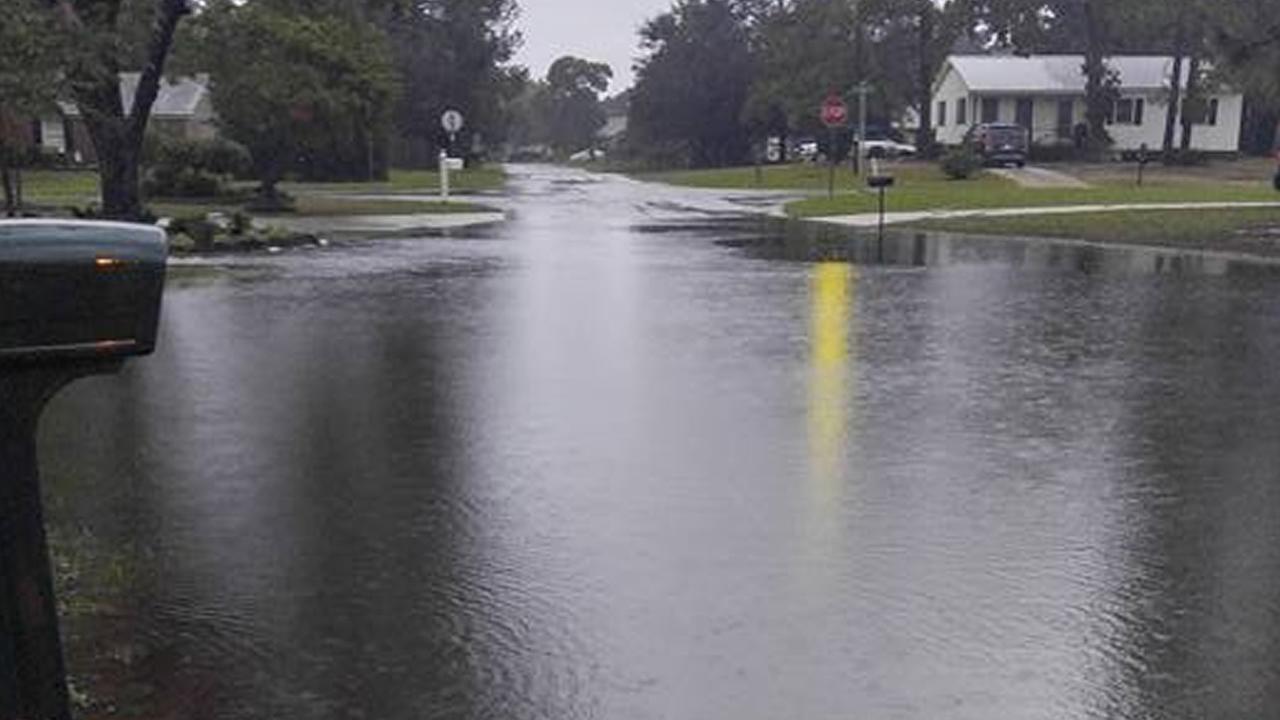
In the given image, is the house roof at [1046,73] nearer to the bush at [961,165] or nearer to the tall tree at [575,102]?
the bush at [961,165]

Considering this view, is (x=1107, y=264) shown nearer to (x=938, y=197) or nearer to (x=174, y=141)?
(x=938, y=197)

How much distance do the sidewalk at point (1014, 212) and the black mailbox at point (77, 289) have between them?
26.0m

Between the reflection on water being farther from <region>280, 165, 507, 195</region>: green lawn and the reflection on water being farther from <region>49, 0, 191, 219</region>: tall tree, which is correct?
<region>280, 165, 507, 195</region>: green lawn

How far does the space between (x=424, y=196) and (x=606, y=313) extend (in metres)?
29.7

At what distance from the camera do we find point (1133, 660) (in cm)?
467

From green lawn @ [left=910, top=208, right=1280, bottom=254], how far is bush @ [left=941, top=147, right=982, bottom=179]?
63.1 ft

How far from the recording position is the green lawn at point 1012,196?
113 feet

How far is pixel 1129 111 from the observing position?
6638 centimetres

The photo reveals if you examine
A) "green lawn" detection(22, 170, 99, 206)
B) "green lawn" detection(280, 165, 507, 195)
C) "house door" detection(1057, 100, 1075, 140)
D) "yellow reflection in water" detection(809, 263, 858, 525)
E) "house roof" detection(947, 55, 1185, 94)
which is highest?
"house roof" detection(947, 55, 1185, 94)

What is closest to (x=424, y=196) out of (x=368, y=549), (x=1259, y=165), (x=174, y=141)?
(x=174, y=141)

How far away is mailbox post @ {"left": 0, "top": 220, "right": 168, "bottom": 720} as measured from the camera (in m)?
3.33

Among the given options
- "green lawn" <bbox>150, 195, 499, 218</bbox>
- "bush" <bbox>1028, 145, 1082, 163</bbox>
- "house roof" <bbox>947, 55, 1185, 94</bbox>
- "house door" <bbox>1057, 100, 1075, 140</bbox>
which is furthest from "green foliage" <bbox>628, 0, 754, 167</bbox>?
"green lawn" <bbox>150, 195, 499, 218</bbox>

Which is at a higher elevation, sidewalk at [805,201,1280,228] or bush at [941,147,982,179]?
bush at [941,147,982,179]

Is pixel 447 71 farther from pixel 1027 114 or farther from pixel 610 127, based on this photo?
pixel 610 127
